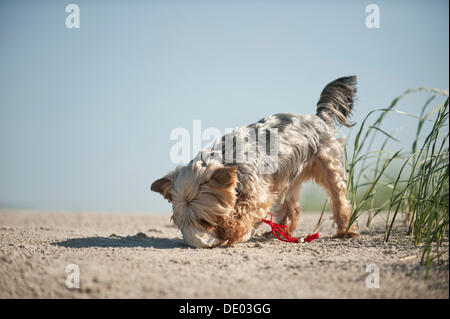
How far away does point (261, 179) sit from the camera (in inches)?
191

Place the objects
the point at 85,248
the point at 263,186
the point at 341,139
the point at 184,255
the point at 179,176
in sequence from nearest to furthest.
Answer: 1. the point at 184,255
2. the point at 85,248
3. the point at 179,176
4. the point at 263,186
5. the point at 341,139

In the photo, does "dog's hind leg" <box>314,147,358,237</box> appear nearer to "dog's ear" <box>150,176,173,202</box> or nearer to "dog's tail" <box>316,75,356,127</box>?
"dog's tail" <box>316,75,356,127</box>

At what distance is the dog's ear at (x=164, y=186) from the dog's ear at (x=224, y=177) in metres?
0.58

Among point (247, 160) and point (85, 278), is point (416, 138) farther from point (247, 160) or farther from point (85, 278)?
point (85, 278)

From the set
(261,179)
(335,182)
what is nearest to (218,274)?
(261,179)

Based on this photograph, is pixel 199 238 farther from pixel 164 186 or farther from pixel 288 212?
pixel 288 212

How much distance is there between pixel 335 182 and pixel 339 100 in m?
1.59

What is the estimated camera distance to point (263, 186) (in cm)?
488

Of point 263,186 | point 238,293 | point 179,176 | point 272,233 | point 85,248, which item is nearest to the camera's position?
point 238,293

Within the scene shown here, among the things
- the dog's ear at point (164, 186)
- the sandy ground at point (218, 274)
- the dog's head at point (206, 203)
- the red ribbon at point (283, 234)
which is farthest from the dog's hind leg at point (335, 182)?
the dog's ear at point (164, 186)

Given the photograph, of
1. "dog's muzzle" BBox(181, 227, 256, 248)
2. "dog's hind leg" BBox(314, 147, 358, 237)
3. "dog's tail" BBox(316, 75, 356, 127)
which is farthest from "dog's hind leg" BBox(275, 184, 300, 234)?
"dog's muzzle" BBox(181, 227, 256, 248)

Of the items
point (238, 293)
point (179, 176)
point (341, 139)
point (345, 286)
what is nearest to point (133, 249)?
point (179, 176)

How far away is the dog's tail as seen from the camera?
6324 millimetres

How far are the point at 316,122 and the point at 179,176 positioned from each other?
101 inches
